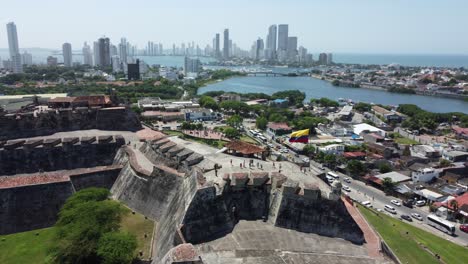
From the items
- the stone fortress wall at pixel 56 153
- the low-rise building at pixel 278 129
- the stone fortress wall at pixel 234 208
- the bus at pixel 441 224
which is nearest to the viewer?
the stone fortress wall at pixel 234 208

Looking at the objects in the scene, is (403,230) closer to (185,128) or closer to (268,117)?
(185,128)

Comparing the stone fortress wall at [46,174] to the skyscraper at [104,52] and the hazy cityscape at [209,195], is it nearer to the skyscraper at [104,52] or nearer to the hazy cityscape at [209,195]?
the hazy cityscape at [209,195]

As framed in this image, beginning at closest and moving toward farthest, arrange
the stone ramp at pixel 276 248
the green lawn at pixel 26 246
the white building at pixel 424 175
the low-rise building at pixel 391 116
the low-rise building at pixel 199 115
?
1. the stone ramp at pixel 276 248
2. the green lawn at pixel 26 246
3. the white building at pixel 424 175
4. the low-rise building at pixel 199 115
5. the low-rise building at pixel 391 116

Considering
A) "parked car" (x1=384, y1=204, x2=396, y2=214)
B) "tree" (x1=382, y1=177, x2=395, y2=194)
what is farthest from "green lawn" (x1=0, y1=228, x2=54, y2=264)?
"tree" (x1=382, y1=177, x2=395, y2=194)

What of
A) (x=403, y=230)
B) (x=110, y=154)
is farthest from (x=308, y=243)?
(x=110, y=154)

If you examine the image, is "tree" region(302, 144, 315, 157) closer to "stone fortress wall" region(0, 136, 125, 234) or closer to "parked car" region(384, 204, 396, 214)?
"parked car" region(384, 204, 396, 214)

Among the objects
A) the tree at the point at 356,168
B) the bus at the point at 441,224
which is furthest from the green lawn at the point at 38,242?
the tree at the point at 356,168
